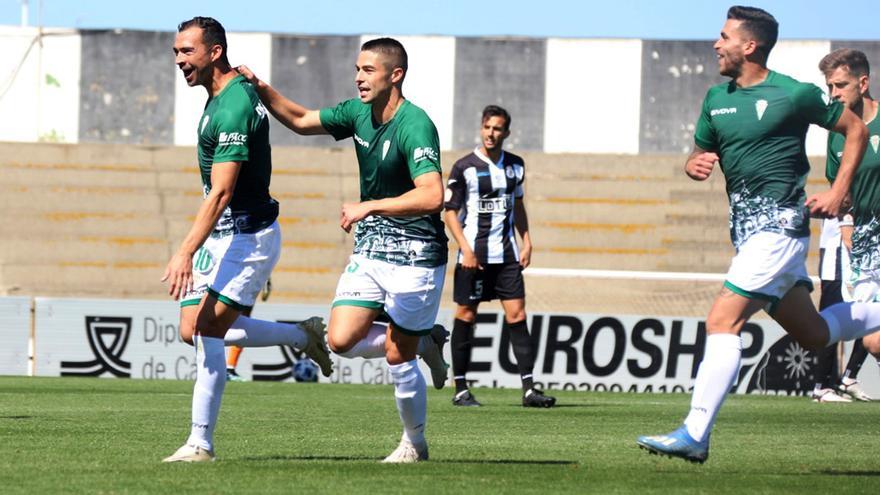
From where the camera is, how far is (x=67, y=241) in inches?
969

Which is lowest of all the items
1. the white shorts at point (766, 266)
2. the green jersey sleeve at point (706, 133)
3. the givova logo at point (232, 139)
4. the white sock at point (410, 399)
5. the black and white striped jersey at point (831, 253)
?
the white sock at point (410, 399)

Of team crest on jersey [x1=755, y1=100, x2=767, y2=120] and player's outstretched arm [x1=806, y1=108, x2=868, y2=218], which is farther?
team crest on jersey [x1=755, y1=100, x2=767, y2=120]

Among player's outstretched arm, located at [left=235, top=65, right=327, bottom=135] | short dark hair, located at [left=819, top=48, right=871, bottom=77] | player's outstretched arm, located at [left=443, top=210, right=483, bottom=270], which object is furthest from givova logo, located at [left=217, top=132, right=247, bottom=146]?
player's outstretched arm, located at [left=443, top=210, right=483, bottom=270]

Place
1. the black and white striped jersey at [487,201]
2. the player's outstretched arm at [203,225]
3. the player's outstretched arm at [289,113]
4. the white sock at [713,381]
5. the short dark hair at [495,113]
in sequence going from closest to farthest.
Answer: the player's outstretched arm at [203,225], the white sock at [713,381], the player's outstretched arm at [289,113], the short dark hair at [495,113], the black and white striped jersey at [487,201]

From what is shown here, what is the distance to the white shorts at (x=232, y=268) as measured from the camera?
6816 mm

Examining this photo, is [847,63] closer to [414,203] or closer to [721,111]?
[721,111]

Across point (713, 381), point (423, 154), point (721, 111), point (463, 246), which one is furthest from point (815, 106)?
point (463, 246)

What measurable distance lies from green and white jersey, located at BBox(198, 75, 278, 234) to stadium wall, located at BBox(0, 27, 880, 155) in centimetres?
2033

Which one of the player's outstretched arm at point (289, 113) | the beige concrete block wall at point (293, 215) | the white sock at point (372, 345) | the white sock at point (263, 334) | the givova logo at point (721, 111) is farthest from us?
the beige concrete block wall at point (293, 215)

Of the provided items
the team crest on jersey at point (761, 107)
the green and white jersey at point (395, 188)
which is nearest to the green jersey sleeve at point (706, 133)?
the team crest on jersey at point (761, 107)

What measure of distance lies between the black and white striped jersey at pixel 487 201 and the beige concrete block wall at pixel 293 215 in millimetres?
11104

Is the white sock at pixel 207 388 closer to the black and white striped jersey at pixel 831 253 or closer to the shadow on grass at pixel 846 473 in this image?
the shadow on grass at pixel 846 473

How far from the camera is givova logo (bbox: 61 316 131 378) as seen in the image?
55.9 ft

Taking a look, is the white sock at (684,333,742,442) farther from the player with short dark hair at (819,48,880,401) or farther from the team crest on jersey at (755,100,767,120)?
the player with short dark hair at (819,48,880,401)
